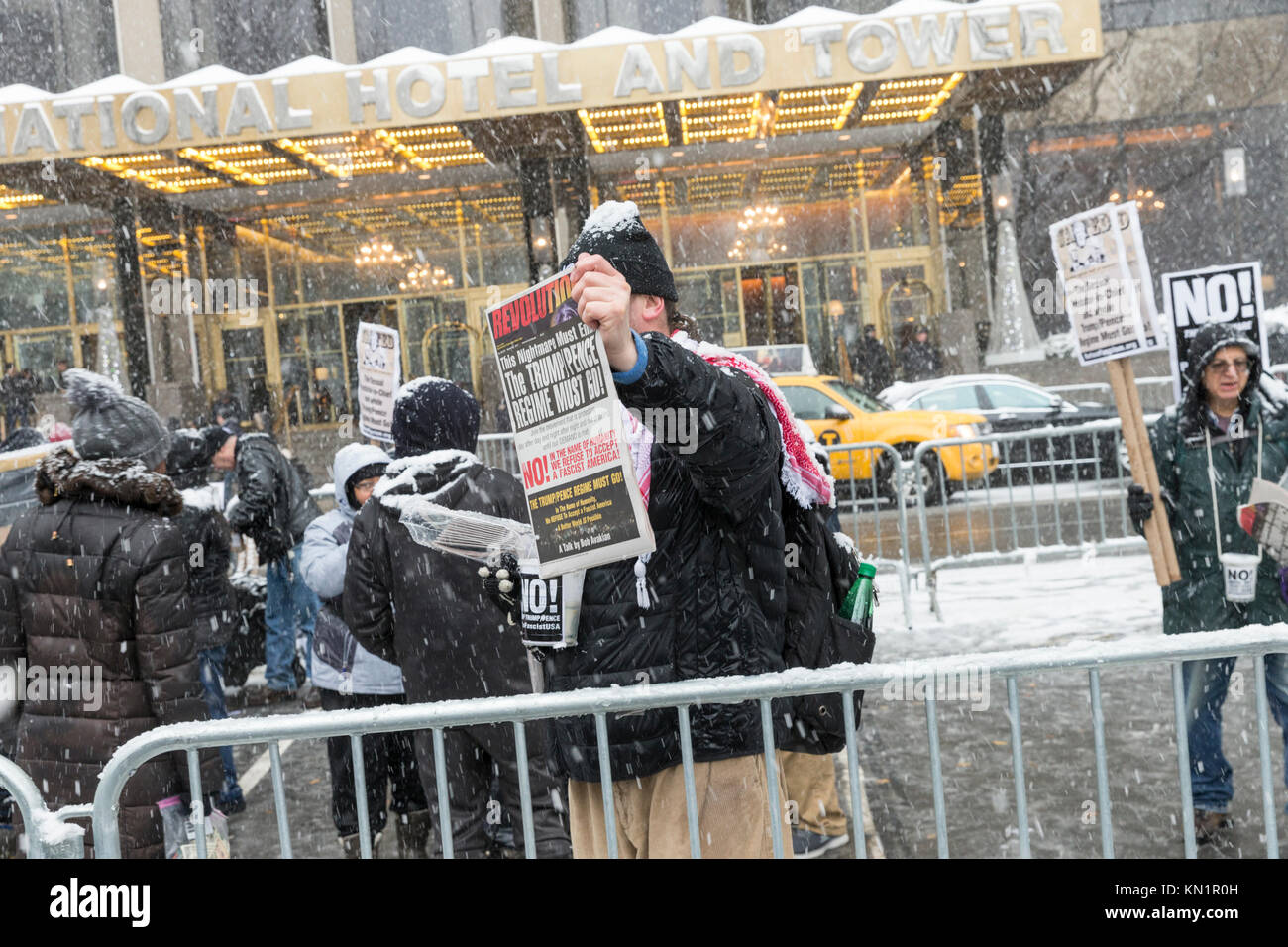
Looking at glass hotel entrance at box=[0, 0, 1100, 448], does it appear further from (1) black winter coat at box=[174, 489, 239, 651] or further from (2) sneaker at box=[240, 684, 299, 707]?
(1) black winter coat at box=[174, 489, 239, 651]

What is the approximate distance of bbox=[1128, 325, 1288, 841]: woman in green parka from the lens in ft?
15.6

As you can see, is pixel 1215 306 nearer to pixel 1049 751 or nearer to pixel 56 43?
pixel 1049 751

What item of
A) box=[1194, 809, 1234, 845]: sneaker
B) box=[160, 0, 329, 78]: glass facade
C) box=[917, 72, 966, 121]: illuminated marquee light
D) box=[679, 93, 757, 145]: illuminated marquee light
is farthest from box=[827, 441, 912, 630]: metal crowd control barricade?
box=[160, 0, 329, 78]: glass facade

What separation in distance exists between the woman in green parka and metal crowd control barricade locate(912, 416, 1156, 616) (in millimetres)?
2380

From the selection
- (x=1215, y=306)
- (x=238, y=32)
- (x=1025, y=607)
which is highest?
(x=238, y=32)

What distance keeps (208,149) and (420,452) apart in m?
18.2

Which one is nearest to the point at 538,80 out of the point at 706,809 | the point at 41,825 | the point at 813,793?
the point at 813,793

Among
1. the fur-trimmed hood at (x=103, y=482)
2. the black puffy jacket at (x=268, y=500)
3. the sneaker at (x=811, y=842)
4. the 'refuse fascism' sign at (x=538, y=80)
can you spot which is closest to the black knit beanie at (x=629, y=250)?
the fur-trimmed hood at (x=103, y=482)

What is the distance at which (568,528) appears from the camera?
245 centimetres

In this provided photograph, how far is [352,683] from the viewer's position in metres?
5.05

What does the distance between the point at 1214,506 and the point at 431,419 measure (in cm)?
303

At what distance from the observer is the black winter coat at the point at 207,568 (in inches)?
236

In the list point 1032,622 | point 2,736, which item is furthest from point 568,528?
point 1032,622

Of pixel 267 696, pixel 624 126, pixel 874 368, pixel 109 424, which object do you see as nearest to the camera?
pixel 109 424
